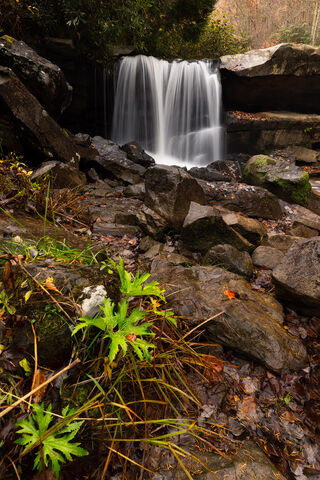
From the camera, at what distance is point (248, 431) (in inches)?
67.2

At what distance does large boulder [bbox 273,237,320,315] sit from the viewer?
8.73 feet

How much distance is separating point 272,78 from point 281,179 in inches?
314

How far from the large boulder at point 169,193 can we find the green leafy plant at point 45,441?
372 centimetres

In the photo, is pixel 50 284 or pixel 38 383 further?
pixel 50 284

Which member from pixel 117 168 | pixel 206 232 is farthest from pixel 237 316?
pixel 117 168

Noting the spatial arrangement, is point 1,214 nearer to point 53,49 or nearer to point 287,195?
point 287,195

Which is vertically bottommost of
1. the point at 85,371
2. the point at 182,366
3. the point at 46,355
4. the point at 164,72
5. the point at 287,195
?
the point at 287,195

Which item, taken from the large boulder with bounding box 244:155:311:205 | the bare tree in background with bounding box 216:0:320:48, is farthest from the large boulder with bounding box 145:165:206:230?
the bare tree in background with bounding box 216:0:320:48

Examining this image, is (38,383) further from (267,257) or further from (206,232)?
(267,257)

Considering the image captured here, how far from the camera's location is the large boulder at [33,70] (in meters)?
5.93

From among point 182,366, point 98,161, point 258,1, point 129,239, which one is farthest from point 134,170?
point 258,1

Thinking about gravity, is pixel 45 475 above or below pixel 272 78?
below

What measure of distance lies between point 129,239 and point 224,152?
10.3 m

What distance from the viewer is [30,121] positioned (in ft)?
17.8
